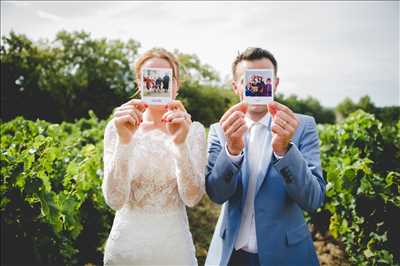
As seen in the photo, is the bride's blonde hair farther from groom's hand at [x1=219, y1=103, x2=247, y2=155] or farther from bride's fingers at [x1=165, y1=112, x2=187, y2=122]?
groom's hand at [x1=219, y1=103, x2=247, y2=155]

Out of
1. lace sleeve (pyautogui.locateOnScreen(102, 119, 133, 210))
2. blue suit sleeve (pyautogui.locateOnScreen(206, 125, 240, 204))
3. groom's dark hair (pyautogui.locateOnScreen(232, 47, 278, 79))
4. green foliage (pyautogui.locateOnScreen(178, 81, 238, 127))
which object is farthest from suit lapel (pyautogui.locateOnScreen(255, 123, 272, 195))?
green foliage (pyautogui.locateOnScreen(178, 81, 238, 127))

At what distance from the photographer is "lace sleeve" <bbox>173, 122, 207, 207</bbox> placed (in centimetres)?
234

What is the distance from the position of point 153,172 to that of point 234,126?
2.04 feet

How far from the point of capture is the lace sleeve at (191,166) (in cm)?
234

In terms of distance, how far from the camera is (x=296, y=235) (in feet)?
7.93

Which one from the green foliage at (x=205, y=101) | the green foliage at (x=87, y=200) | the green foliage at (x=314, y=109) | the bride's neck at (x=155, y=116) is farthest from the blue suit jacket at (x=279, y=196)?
the green foliage at (x=314, y=109)

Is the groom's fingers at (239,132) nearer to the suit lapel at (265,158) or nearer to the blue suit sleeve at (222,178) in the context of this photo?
the blue suit sleeve at (222,178)

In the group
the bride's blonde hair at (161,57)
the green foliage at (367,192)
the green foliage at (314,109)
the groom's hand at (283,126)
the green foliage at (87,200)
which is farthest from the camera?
the green foliage at (314,109)

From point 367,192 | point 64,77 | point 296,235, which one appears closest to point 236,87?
point 296,235

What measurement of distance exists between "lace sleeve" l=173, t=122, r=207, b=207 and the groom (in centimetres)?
9

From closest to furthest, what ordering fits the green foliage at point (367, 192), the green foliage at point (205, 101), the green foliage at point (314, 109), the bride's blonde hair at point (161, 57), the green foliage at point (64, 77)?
the bride's blonde hair at point (161, 57) < the green foliage at point (367, 192) < the green foliage at point (64, 77) < the green foliage at point (205, 101) < the green foliage at point (314, 109)

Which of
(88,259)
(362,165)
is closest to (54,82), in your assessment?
(88,259)

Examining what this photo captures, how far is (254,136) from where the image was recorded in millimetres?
2586

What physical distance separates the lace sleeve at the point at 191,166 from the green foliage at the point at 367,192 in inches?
108
